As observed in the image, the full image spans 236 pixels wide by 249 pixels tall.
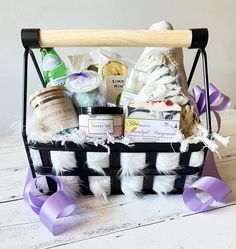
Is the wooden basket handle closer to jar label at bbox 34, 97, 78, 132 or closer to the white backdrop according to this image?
jar label at bbox 34, 97, 78, 132

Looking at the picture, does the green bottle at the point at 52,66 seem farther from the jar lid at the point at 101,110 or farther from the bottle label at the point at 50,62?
the jar lid at the point at 101,110

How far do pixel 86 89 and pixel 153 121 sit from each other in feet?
0.40

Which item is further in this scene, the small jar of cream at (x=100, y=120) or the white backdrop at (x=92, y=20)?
the white backdrop at (x=92, y=20)

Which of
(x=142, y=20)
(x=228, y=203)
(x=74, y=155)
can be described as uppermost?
(x=142, y=20)

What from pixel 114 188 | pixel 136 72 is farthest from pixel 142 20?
pixel 114 188

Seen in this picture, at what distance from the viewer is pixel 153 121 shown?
46 centimetres

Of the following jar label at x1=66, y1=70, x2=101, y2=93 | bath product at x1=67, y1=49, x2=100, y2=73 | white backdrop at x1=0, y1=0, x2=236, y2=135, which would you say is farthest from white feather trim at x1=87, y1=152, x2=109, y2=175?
white backdrop at x1=0, y1=0, x2=236, y2=135

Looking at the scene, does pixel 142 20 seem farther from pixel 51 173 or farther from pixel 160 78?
pixel 51 173

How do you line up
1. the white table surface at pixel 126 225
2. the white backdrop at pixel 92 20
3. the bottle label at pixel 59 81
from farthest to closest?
the white backdrop at pixel 92 20 → the bottle label at pixel 59 81 → the white table surface at pixel 126 225

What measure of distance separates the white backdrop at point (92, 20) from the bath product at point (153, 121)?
410 mm

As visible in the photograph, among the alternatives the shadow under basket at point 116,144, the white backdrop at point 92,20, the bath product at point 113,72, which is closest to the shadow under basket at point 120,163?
the shadow under basket at point 116,144

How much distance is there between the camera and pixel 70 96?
522mm

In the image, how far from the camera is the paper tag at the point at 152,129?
46cm

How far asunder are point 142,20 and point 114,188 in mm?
626
